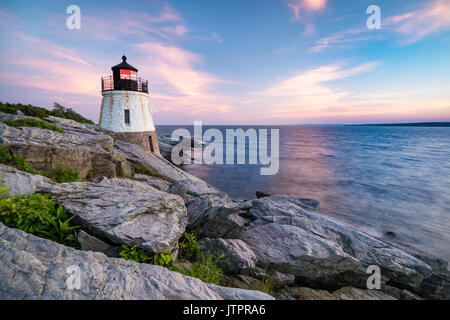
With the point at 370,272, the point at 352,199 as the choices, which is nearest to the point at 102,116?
the point at 370,272

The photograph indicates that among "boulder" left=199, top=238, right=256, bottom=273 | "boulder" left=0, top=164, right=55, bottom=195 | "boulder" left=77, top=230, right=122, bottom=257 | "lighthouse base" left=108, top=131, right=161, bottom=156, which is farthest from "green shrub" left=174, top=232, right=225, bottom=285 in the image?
"lighthouse base" left=108, top=131, right=161, bottom=156

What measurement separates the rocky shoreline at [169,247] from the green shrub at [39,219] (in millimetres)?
188

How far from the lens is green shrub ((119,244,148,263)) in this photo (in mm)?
3445

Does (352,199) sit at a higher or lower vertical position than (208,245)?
lower

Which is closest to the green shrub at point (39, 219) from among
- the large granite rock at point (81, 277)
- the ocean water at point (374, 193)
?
the large granite rock at point (81, 277)

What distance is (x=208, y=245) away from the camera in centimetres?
499

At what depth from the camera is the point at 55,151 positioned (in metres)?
7.30

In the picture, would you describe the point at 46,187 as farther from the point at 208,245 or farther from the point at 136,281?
the point at 208,245

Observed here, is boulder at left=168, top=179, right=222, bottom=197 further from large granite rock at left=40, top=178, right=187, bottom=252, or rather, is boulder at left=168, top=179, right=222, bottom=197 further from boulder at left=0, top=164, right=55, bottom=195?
boulder at left=0, top=164, right=55, bottom=195

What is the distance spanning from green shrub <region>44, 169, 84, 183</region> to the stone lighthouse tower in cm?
1232

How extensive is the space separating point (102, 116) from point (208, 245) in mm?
19557
